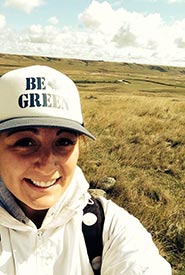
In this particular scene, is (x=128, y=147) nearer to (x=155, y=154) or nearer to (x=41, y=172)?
(x=155, y=154)

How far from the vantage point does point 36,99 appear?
1852 mm

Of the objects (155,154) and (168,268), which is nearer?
(168,268)

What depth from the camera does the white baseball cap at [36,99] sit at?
1.83 metres

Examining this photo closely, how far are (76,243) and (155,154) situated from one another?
642 cm

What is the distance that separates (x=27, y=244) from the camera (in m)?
1.83

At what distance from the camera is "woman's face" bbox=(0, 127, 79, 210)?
1806 millimetres

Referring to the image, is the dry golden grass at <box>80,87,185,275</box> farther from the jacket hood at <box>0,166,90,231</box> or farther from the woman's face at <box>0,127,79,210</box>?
the woman's face at <box>0,127,79,210</box>

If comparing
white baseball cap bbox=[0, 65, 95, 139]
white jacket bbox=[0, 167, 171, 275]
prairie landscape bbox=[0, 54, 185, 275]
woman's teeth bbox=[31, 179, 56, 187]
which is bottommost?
prairie landscape bbox=[0, 54, 185, 275]

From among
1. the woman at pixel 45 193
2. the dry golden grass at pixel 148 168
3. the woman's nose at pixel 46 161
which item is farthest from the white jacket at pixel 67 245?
the dry golden grass at pixel 148 168

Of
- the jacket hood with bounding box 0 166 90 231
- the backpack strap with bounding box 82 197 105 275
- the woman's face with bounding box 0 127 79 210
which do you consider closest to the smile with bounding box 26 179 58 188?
the woman's face with bounding box 0 127 79 210

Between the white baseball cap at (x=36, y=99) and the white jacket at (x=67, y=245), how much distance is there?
43 cm

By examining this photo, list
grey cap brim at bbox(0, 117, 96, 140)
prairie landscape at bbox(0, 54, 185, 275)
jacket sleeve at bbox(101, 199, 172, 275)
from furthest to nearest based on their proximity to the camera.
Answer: prairie landscape at bbox(0, 54, 185, 275), grey cap brim at bbox(0, 117, 96, 140), jacket sleeve at bbox(101, 199, 172, 275)

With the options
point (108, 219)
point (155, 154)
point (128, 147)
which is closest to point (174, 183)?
point (155, 154)

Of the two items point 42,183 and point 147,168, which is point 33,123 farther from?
point 147,168
